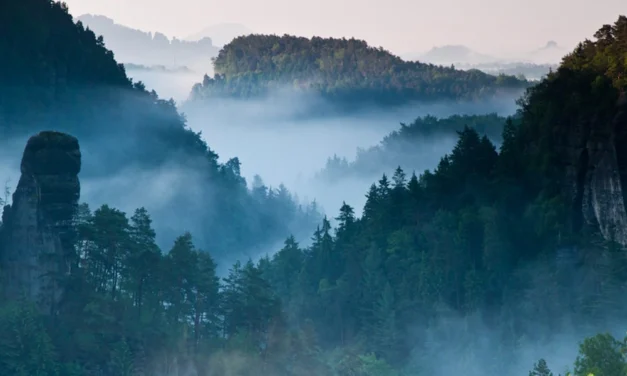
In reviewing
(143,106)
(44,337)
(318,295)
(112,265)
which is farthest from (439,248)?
(143,106)

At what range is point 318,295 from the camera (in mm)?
115188

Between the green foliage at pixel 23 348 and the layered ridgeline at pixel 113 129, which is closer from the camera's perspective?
the green foliage at pixel 23 348

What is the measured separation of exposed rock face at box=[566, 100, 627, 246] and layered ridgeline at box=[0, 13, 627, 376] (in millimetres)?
134

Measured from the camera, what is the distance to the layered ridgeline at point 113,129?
138 metres

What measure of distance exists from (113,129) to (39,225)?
6726cm

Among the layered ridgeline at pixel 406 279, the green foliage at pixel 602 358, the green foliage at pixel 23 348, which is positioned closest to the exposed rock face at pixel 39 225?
the layered ridgeline at pixel 406 279

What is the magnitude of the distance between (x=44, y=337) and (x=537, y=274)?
40.3 metres

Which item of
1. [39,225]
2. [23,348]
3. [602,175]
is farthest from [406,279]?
[23,348]

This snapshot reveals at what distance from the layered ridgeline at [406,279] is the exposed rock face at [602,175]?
0.13m

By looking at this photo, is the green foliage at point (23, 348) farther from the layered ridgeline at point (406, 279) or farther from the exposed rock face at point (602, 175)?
the exposed rock face at point (602, 175)

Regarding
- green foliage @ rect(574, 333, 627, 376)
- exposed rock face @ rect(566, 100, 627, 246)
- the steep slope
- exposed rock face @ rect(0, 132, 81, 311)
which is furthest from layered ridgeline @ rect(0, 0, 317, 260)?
green foliage @ rect(574, 333, 627, 376)

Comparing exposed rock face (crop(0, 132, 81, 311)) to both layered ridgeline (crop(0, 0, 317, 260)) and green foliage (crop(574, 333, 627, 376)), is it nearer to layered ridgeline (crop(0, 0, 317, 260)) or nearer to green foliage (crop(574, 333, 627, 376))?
green foliage (crop(574, 333, 627, 376))

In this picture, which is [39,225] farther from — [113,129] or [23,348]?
[113,129]

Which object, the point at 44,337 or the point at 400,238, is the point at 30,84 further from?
the point at 44,337
